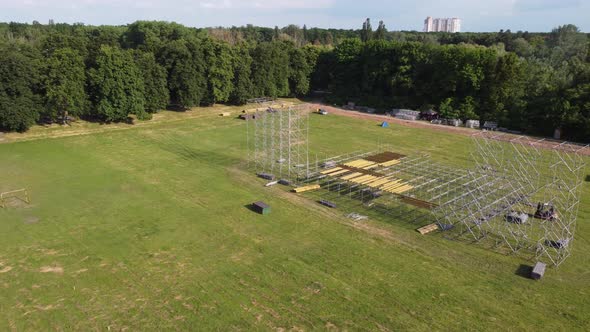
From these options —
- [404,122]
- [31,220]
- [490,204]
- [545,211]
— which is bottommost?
[31,220]

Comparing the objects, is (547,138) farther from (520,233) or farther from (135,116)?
(135,116)

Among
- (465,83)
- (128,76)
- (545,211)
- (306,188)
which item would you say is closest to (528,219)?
(545,211)

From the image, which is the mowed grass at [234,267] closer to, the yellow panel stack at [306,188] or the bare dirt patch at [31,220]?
the bare dirt patch at [31,220]

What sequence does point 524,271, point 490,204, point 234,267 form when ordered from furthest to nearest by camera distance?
point 490,204 → point 234,267 → point 524,271

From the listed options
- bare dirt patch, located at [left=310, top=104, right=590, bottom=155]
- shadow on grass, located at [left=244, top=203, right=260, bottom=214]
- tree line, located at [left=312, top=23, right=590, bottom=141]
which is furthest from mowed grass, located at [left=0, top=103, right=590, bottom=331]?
tree line, located at [left=312, top=23, right=590, bottom=141]

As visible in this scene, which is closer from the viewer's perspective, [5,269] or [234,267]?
[5,269]

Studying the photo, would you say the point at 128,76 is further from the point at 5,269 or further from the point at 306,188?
the point at 5,269

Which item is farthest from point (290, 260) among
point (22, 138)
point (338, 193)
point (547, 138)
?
point (547, 138)

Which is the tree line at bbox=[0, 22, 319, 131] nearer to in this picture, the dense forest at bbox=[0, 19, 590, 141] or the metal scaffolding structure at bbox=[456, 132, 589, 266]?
the dense forest at bbox=[0, 19, 590, 141]
